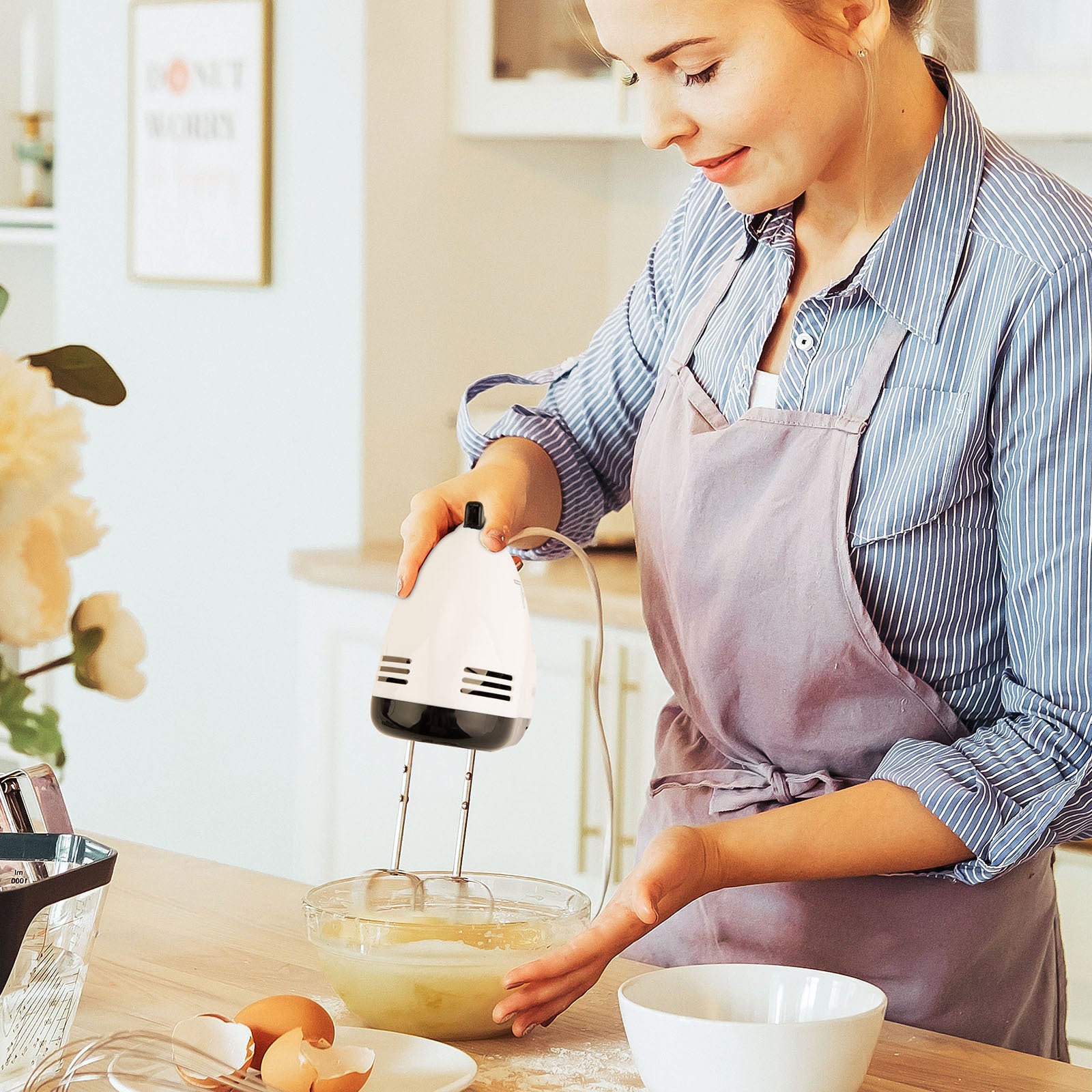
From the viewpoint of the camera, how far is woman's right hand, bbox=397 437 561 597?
1063 millimetres

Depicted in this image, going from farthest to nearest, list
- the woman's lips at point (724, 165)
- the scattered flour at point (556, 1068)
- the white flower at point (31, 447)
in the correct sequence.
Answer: the woman's lips at point (724, 165) → the scattered flour at point (556, 1068) → the white flower at point (31, 447)

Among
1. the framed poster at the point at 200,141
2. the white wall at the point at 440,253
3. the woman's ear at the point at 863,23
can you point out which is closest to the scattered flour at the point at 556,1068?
the woman's ear at the point at 863,23

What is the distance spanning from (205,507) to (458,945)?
1.95 meters

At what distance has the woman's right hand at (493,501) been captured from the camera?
1.06 metres

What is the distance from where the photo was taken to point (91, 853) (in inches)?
35.6

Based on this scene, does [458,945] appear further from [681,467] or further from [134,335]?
[134,335]

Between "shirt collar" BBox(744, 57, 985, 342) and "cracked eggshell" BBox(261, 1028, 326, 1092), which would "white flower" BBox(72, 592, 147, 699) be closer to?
"cracked eggshell" BBox(261, 1028, 326, 1092)

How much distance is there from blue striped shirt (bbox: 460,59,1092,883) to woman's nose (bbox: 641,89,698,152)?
17 cm

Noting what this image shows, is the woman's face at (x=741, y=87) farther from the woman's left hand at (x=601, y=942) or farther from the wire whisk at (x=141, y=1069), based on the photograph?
the wire whisk at (x=141, y=1069)

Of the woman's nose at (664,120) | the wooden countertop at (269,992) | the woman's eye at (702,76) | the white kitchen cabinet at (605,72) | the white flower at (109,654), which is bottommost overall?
the wooden countertop at (269,992)

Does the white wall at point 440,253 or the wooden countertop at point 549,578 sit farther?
the white wall at point 440,253

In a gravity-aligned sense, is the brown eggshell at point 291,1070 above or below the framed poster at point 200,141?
below

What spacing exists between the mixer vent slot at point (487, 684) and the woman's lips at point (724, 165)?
39cm

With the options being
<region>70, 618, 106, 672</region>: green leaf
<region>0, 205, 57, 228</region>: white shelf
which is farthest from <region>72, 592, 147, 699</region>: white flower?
<region>0, 205, 57, 228</region>: white shelf
